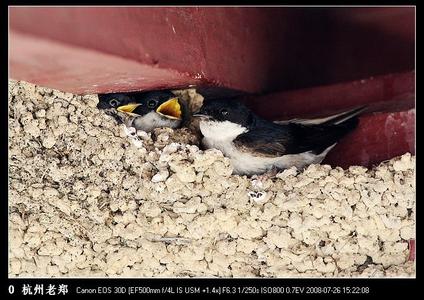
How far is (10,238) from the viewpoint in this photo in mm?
3197

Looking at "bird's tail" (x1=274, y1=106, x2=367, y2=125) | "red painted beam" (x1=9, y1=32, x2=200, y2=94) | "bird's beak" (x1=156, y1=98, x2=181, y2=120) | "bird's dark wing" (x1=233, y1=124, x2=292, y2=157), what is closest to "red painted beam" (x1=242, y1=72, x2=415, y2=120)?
"bird's tail" (x1=274, y1=106, x2=367, y2=125)

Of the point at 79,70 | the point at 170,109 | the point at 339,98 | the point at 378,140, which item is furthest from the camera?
the point at 339,98

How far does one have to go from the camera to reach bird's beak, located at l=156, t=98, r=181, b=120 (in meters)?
3.61

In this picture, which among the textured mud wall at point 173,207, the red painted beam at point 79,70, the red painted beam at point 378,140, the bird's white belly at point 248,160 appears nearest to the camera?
the red painted beam at point 79,70

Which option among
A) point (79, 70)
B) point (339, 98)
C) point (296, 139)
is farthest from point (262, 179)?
point (79, 70)

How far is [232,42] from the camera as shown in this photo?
3512 millimetres

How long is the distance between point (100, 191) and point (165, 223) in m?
0.32

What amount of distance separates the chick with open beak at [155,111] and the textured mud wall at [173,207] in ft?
1.01

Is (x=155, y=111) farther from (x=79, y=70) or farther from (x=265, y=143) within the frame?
(x=79, y=70)

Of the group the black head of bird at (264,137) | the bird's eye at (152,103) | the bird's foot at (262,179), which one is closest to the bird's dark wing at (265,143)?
the black head of bird at (264,137)

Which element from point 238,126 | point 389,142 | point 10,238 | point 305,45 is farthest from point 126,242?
point 305,45

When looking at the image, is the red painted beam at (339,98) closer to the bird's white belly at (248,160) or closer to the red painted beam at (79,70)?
the bird's white belly at (248,160)

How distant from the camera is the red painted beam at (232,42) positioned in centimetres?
242

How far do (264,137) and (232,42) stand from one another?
0.47 meters
